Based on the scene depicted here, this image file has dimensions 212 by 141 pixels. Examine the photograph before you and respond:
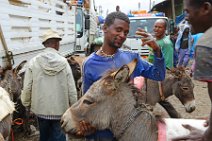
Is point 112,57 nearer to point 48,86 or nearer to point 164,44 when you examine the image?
point 48,86

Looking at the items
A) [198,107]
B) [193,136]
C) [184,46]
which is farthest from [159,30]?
[184,46]

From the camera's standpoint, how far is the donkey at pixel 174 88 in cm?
571

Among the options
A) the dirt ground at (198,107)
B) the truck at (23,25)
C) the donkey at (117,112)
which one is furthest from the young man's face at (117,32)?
the dirt ground at (198,107)

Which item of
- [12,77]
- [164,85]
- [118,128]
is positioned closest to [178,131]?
[118,128]

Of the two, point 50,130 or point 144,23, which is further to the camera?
point 144,23

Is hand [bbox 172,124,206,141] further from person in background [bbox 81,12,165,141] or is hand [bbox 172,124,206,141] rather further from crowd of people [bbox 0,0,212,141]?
person in background [bbox 81,12,165,141]

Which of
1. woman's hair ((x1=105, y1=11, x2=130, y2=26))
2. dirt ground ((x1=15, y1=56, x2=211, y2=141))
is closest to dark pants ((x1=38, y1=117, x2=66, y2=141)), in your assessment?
dirt ground ((x1=15, y1=56, x2=211, y2=141))

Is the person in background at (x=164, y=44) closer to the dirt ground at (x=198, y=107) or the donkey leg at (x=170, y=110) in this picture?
the donkey leg at (x=170, y=110)

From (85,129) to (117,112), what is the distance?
32cm

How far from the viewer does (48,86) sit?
498cm

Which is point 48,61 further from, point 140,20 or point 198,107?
point 140,20

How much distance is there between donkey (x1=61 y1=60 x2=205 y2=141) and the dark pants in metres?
2.28

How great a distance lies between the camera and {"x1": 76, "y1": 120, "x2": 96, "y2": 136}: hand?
2889mm

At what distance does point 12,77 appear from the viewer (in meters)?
5.52
